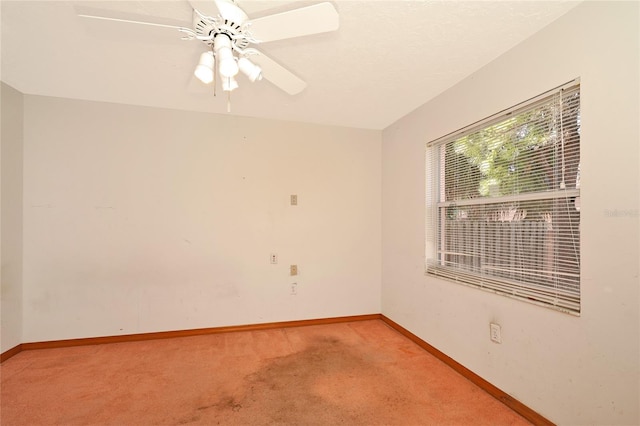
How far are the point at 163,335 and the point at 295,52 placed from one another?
3.02 meters

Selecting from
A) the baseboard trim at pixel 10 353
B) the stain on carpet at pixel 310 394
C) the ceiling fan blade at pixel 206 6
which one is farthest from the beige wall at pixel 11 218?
the ceiling fan blade at pixel 206 6

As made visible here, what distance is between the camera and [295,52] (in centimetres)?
199

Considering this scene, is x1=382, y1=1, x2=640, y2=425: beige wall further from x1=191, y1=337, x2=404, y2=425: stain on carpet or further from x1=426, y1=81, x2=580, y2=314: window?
x1=191, y1=337, x2=404, y2=425: stain on carpet

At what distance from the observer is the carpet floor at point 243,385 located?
5.92 feet

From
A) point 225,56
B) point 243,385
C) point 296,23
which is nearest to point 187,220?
point 243,385

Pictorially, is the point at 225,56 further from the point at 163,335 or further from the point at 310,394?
the point at 163,335

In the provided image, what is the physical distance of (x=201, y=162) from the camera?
3143 mm

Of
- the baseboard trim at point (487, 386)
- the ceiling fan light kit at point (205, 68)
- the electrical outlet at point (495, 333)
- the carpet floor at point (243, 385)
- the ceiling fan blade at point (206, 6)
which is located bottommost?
the carpet floor at point (243, 385)

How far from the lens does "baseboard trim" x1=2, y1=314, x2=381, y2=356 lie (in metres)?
2.71

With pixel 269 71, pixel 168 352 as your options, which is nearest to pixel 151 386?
pixel 168 352

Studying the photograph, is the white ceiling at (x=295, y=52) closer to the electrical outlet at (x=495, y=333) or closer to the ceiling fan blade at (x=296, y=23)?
the ceiling fan blade at (x=296, y=23)

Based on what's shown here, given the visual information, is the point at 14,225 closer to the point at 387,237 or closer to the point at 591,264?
the point at 387,237

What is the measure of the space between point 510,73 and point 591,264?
1.33m

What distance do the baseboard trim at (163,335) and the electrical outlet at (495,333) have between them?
1737 mm
